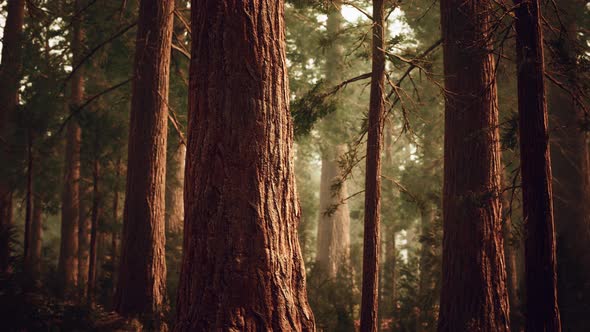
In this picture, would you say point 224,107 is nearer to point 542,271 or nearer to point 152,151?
point 542,271

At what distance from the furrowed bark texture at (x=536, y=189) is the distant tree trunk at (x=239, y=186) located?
7.06ft

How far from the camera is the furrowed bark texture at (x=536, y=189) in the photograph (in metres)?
3.99

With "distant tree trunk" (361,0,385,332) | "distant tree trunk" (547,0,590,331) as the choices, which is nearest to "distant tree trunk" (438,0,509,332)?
"distant tree trunk" (361,0,385,332)

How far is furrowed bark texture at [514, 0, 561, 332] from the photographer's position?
3.99 m

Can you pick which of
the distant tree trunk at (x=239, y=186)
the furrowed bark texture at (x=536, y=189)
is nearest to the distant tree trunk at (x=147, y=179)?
the distant tree trunk at (x=239, y=186)

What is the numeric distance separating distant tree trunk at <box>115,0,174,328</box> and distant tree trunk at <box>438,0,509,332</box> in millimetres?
4865

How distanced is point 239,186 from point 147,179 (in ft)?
17.0

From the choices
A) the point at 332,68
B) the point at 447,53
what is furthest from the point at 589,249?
the point at 332,68

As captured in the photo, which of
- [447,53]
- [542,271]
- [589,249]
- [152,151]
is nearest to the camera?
[542,271]

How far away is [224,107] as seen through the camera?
11.6ft

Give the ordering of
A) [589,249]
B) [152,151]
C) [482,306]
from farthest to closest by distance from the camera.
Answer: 1. [589,249]
2. [152,151]
3. [482,306]

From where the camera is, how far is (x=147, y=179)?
809 cm

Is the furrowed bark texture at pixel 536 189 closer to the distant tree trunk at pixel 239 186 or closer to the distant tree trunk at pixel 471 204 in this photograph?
the distant tree trunk at pixel 471 204

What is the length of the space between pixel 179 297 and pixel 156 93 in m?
5.70
